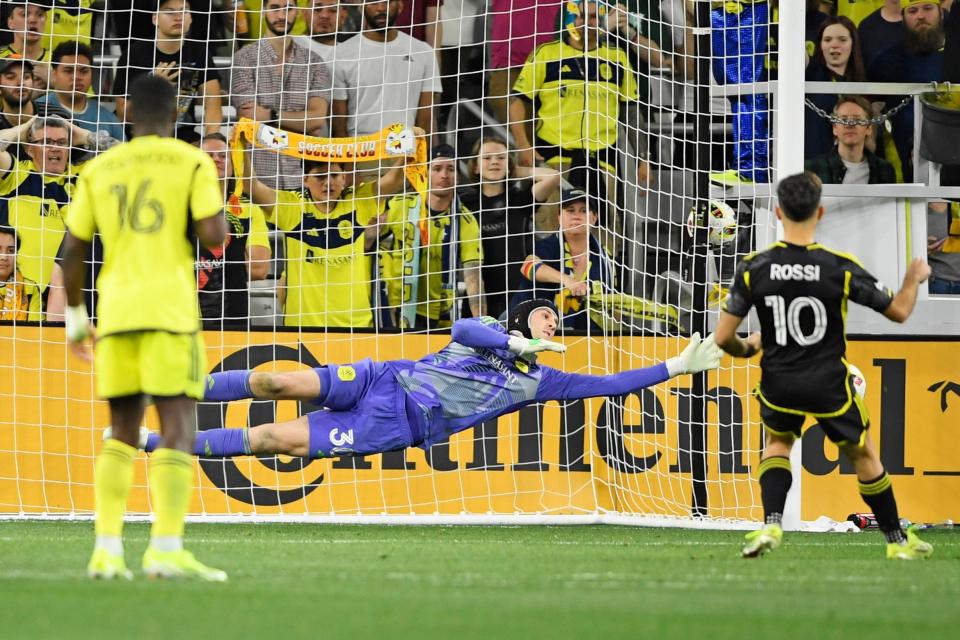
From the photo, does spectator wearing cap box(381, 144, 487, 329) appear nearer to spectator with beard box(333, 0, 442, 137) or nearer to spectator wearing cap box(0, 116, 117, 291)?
spectator with beard box(333, 0, 442, 137)

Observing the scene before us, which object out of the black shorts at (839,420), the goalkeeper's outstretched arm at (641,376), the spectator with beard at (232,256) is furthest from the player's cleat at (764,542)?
the spectator with beard at (232,256)

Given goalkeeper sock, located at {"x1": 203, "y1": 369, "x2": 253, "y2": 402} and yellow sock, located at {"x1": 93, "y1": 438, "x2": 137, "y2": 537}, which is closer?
yellow sock, located at {"x1": 93, "y1": 438, "x2": 137, "y2": 537}

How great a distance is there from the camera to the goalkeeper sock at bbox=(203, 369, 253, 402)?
8.74 metres

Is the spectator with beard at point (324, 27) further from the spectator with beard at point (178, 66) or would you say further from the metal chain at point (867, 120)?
the metal chain at point (867, 120)

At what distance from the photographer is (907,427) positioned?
10.5 meters

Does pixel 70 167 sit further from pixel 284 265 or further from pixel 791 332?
pixel 791 332

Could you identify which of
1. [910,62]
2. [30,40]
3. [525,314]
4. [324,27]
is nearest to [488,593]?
[525,314]

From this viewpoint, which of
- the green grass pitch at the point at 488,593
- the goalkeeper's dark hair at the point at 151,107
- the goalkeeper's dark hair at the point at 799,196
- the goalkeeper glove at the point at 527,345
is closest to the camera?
the green grass pitch at the point at 488,593

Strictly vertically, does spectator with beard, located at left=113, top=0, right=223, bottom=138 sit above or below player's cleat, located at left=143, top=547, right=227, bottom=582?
above

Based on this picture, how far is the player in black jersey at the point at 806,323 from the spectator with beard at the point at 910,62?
252 inches

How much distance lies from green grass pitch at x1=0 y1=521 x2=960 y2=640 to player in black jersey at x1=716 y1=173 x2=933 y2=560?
46 centimetres

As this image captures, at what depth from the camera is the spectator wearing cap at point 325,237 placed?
455 inches

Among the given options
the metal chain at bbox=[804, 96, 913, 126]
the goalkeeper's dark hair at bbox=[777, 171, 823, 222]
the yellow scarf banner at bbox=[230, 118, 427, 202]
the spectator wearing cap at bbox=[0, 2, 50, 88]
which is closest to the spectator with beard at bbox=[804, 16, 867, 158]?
the metal chain at bbox=[804, 96, 913, 126]

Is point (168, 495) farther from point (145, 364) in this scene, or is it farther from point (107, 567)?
point (145, 364)
